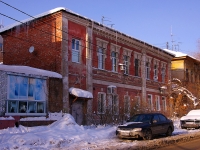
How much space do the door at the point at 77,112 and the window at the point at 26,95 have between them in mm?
3599

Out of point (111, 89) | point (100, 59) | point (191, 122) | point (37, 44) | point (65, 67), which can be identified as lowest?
point (191, 122)

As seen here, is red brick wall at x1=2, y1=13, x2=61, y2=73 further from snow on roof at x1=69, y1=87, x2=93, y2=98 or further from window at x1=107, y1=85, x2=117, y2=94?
window at x1=107, y1=85, x2=117, y2=94

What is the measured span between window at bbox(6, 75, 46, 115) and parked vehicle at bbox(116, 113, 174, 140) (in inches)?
246

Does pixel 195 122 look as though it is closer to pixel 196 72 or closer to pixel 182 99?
pixel 182 99

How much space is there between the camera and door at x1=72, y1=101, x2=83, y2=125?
22.8 m

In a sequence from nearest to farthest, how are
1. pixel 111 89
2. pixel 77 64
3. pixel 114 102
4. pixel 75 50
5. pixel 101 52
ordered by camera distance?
pixel 77 64
pixel 75 50
pixel 101 52
pixel 111 89
pixel 114 102

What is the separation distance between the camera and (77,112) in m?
23.2

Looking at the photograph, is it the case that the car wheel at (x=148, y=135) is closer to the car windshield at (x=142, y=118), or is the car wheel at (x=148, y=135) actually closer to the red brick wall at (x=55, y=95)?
the car windshield at (x=142, y=118)

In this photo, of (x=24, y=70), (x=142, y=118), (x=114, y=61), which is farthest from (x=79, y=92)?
(x=114, y=61)

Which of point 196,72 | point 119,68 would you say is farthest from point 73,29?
point 196,72

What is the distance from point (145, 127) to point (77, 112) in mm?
8719

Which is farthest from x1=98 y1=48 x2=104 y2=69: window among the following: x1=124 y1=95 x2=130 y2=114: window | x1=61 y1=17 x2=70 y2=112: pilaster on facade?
x1=61 y1=17 x2=70 y2=112: pilaster on facade

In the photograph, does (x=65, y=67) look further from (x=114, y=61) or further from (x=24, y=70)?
(x=114, y=61)

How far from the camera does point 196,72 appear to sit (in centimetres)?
4506
